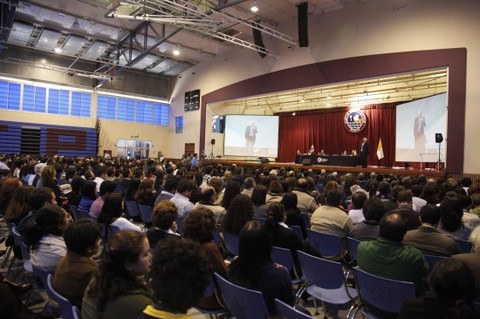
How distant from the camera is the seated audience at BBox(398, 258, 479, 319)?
1.54 m

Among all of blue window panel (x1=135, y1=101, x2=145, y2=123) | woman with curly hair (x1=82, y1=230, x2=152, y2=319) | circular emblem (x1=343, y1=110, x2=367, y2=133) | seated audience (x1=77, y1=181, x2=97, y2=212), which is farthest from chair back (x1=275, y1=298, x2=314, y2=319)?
blue window panel (x1=135, y1=101, x2=145, y2=123)

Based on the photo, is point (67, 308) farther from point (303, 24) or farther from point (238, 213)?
point (303, 24)

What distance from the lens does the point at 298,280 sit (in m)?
3.18

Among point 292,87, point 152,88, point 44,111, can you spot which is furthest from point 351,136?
point 44,111

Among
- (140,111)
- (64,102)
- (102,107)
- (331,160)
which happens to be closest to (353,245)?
(331,160)

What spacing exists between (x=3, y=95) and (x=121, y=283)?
2009cm

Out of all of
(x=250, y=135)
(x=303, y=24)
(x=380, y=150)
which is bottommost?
(x=380, y=150)

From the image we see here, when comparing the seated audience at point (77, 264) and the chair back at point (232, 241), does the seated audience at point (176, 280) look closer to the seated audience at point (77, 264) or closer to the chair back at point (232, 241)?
the seated audience at point (77, 264)

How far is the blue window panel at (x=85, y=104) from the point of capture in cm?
2019

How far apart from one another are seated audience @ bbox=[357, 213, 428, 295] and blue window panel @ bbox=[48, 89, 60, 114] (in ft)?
66.2

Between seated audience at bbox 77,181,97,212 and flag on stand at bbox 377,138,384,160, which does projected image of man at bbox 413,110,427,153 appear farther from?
seated audience at bbox 77,181,97,212

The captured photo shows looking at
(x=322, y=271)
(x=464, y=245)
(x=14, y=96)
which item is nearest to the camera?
(x=322, y=271)

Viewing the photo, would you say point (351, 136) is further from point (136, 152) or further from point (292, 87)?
point (136, 152)

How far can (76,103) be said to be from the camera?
20016 mm
